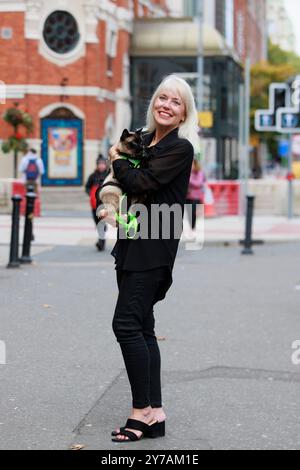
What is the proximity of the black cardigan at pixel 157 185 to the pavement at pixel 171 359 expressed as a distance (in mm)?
951

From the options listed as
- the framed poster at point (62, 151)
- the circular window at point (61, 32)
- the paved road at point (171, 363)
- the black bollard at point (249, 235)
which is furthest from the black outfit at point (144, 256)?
the framed poster at point (62, 151)

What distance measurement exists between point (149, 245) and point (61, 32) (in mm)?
32805

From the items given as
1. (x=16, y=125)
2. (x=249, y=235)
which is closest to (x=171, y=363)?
(x=249, y=235)

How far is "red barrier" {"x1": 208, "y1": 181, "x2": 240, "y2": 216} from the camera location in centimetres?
2847

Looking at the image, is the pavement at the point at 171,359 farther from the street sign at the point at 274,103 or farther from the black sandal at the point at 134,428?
the street sign at the point at 274,103

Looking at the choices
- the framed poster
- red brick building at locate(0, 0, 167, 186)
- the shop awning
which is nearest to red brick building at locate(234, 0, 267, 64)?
the shop awning

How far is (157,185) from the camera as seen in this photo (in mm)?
5160

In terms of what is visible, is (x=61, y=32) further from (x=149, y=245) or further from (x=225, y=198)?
(x=149, y=245)

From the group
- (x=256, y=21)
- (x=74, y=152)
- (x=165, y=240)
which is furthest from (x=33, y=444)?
(x=256, y=21)

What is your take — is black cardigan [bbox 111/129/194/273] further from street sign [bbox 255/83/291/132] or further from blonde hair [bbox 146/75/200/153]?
street sign [bbox 255/83/291/132]

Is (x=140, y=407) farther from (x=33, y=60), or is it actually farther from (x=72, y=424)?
(x=33, y=60)

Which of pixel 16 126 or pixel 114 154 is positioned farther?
pixel 16 126

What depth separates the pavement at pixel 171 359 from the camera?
550 centimetres

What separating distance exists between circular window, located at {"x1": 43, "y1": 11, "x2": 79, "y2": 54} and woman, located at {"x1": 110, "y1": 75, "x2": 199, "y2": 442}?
3016 cm
